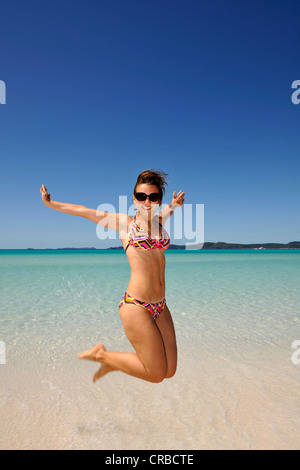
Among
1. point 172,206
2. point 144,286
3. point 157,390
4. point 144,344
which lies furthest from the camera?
point 157,390

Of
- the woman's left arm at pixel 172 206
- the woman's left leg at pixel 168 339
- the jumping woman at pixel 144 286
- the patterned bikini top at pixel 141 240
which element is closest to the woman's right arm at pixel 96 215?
the jumping woman at pixel 144 286

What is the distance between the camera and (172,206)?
3.44 m

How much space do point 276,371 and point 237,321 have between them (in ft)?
9.65

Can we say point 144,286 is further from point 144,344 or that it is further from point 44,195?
point 44,195

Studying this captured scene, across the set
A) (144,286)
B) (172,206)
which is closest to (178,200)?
(172,206)

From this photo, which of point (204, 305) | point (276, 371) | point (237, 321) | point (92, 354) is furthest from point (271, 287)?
point (92, 354)

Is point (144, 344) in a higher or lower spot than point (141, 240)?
lower

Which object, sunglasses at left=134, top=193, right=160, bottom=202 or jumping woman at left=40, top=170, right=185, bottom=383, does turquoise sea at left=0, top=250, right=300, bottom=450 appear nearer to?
jumping woman at left=40, top=170, right=185, bottom=383

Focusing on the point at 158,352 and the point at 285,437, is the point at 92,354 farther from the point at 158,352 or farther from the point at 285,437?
the point at 285,437

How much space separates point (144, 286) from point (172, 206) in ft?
3.39

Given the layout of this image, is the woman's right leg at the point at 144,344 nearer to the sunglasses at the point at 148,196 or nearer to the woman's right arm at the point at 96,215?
the woman's right arm at the point at 96,215

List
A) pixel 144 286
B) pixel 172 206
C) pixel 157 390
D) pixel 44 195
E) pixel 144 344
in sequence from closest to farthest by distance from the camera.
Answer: pixel 144 344 → pixel 144 286 → pixel 44 195 → pixel 172 206 → pixel 157 390

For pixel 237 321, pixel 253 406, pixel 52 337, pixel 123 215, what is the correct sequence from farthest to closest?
pixel 237 321
pixel 52 337
pixel 253 406
pixel 123 215

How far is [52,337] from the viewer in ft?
20.6
